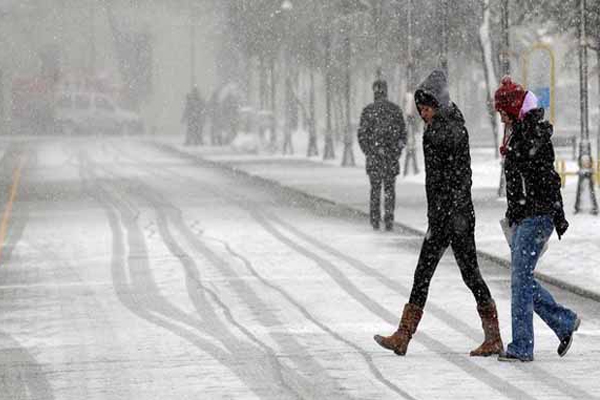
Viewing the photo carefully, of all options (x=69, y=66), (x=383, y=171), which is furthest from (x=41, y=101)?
(x=383, y=171)

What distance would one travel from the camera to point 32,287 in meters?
17.1

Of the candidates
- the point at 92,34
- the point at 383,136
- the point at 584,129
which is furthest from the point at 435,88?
the point at 92,34

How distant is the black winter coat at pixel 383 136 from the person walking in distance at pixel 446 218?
11.0 meters

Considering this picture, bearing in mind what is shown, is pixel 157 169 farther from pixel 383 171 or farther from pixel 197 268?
pixel 197 268

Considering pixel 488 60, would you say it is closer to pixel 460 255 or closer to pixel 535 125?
pixel 460 255

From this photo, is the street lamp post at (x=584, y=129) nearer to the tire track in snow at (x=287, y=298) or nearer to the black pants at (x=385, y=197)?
the black pants at (x=385, y=197)

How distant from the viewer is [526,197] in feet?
38.5

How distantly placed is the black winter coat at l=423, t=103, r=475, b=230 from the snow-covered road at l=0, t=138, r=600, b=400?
0.93 meters

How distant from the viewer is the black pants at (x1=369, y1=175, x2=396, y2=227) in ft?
76.9

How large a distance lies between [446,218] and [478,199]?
18.7m

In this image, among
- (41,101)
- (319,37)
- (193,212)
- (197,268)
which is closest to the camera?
(197,268)

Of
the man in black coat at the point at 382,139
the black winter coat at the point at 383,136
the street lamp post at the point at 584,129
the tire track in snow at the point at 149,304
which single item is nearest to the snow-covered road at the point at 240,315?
the tire track in snow at the point at 149,304

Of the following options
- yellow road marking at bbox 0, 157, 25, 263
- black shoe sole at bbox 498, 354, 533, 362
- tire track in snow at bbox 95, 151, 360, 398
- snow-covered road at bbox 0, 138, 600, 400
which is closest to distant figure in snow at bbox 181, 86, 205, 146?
yellow road marking at bbox 0, 157, 25, 263

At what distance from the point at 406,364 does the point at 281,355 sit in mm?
905
